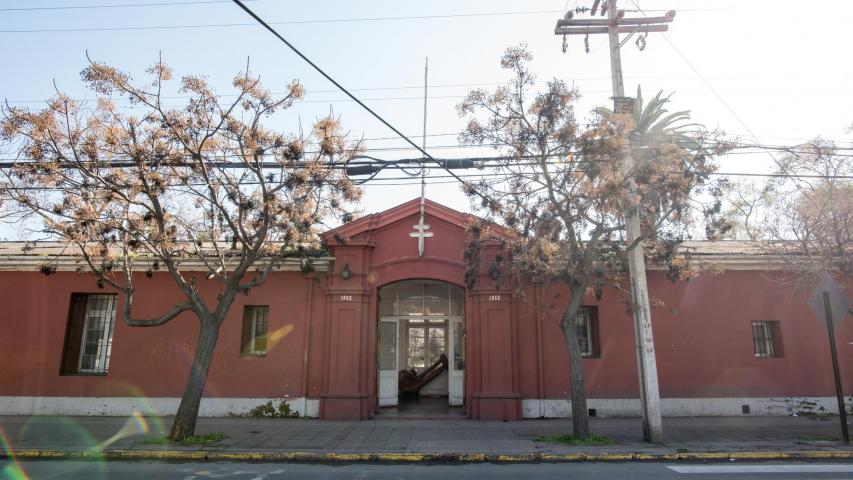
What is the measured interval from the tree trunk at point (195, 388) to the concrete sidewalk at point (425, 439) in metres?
0.50

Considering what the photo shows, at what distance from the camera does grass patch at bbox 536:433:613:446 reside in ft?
32.5

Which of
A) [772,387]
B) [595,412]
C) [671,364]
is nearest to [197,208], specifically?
[595,412]

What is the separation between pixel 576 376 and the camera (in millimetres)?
10438

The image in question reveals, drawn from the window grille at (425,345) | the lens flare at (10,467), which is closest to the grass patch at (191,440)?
the lens flare at (10,467)

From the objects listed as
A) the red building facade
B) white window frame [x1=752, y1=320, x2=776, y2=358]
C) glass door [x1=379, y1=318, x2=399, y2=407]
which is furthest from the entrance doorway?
white window frame [x1=752, y1=320, x2=776, y2=358]

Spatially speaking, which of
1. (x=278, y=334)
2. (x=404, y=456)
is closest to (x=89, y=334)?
(x=278, y=334)

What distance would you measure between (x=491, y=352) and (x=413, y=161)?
16.9ft

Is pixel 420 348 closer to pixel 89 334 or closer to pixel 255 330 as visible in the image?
pixel 255 330

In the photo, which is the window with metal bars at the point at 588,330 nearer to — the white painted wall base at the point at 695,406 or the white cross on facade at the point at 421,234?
the white painted wall base at the point at 695,406

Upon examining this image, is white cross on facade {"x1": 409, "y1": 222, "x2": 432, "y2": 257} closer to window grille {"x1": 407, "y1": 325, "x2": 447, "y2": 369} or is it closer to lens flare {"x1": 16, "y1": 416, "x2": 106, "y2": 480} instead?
window grille {"x1": 407, "y1": 325, "x2": 447, "y2": 369}

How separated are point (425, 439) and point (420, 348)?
24.7 ft

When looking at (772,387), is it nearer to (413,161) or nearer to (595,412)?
(595,412)

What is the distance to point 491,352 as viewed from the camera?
42.9ft

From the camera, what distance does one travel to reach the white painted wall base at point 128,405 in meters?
13.3
